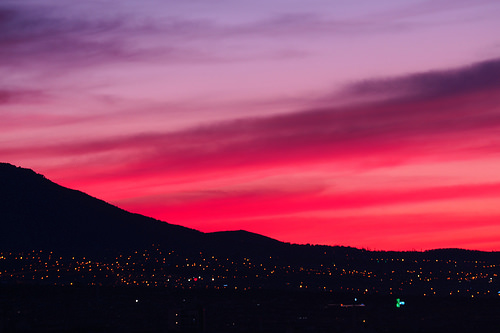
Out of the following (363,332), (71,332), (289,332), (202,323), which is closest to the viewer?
(202,323)

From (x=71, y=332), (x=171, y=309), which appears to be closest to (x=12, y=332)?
(x=71, y=332)

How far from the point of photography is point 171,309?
549 feet

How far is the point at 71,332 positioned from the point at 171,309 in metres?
31.4

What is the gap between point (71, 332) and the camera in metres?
190

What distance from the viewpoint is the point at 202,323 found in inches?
5728

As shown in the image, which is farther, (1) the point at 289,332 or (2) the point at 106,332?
(2) the point at 106,332

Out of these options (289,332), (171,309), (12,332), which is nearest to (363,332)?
(289,332)

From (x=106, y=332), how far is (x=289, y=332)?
147ft

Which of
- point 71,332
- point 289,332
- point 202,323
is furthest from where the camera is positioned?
point 71,332

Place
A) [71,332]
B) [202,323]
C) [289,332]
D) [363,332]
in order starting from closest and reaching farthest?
[202,323] < [289,332] < [363,332] < [71,332]

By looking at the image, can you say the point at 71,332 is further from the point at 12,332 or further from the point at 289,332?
the point at 289,332

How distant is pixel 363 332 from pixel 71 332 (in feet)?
181

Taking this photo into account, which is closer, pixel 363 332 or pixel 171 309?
pixel 171 309

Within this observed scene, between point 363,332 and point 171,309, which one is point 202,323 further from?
point 363,332
